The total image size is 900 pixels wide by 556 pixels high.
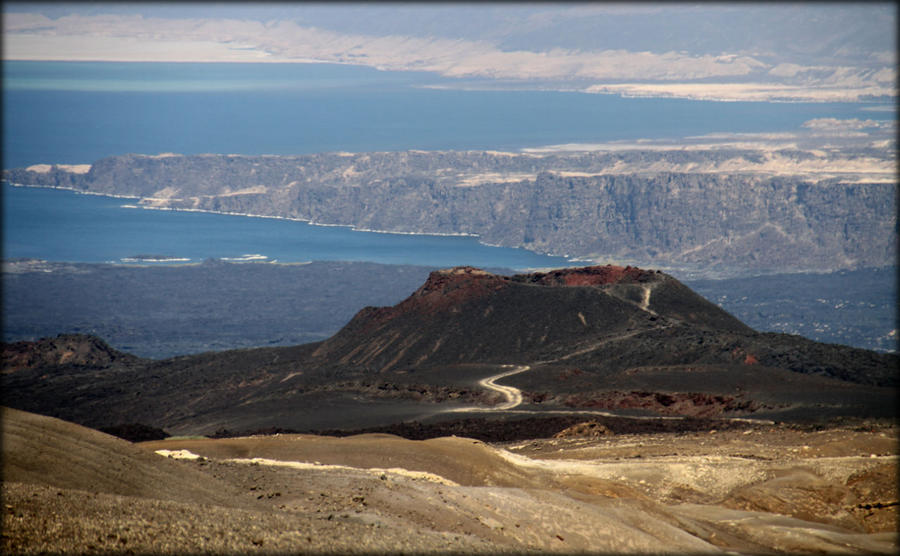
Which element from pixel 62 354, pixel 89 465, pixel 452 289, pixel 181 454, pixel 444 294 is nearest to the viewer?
pixel 89 465

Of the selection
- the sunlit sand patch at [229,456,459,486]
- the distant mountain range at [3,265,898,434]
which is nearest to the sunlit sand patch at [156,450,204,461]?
the sunlit sand patch at [229,456,459,486]

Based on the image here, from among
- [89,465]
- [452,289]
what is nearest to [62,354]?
[452,289]

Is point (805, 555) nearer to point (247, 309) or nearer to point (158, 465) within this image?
point (158, 465)

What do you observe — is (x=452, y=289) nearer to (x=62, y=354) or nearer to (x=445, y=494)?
(x=62, y=354)

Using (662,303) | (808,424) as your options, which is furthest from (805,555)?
(662,303)

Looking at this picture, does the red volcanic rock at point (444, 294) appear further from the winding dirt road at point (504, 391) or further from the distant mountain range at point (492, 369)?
the winding dirt road at point (504, 391)

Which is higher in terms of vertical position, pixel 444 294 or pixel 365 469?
pixel 365 469

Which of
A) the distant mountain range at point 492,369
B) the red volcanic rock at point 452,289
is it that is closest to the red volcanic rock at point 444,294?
the red volcanic rock at point 452,289
